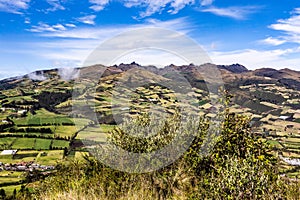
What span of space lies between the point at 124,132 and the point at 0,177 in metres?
63.5

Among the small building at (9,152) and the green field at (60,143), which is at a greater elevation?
the green field at (60,143)

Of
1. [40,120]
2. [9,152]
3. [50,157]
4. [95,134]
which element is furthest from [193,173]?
[40,120]

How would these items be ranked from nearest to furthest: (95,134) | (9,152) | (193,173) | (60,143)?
(193,173) < (95,134) < (9,152) < (60,143)

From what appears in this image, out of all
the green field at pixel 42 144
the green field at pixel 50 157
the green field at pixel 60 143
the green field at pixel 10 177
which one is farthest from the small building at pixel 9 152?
the green field at pixel 10 177

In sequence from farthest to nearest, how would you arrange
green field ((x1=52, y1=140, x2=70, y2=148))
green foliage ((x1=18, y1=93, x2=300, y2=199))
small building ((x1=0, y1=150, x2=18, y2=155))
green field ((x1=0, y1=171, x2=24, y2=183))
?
1. green field ((x1=52, y1=140, x2=70, y2=148))
2. small building ((x1=0, y1=150, x2=18, y2=155))
3. green field ((x1=0, y1=171, x2=24, y2=183))
4. green foliage ((x1=18, y1=93, x2=300, y2=199))

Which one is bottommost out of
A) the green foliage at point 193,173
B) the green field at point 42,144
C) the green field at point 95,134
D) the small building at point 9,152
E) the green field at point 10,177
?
the green field at point 10,177

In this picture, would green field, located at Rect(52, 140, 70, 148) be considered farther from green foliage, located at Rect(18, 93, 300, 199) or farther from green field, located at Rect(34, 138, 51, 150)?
green foliage, located at Rect(18, 93, 300, 199)

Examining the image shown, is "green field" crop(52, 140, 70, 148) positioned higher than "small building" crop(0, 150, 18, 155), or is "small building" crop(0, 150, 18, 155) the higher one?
"green field" crop(52, 140, 70, 148)

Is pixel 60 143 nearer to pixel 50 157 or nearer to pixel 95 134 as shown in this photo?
pixel 50 157

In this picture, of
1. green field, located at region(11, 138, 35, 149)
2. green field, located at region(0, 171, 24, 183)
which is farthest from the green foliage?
green field, located at region(11, 138, 35, 149)

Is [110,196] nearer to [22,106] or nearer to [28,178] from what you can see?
[28,178]

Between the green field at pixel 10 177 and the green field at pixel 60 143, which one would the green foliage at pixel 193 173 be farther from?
the green field at pixel 60 143

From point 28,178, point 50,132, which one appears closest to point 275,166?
point 28,178

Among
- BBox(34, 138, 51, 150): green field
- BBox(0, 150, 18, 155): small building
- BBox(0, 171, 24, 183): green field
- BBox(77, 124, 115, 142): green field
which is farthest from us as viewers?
BBox(34, 138, 51, 150): green field
